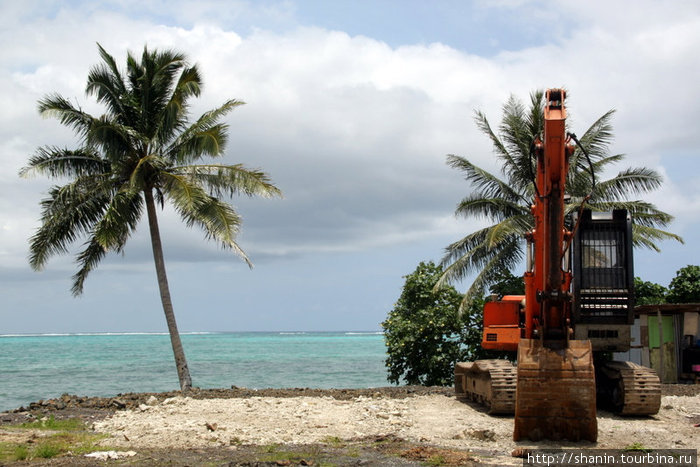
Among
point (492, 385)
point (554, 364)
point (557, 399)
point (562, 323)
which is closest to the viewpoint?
point (557, 399)

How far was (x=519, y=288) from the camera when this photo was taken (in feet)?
79.3

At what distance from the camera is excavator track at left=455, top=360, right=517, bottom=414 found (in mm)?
13781

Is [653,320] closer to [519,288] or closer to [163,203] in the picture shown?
[519,288]

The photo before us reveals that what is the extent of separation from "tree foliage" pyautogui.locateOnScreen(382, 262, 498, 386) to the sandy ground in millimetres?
6809

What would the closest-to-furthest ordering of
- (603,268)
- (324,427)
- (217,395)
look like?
1. (603,268)
2. (324,427)
3. (217,395)

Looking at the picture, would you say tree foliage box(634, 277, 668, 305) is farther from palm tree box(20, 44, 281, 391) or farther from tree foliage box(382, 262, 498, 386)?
palm tree box(20, 44, 281, 391)

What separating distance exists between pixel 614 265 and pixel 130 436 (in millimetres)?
8232

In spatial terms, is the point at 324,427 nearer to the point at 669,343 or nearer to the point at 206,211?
the point at 206,211

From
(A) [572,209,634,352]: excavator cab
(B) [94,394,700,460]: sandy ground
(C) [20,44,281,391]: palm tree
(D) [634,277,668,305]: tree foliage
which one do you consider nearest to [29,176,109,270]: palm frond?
(C) [20,44,281,391]: palm tree

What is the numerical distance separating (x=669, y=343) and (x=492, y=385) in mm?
11642

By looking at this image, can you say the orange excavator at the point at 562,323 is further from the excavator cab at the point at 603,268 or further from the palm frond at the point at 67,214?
the palm frond at the point at 67,214

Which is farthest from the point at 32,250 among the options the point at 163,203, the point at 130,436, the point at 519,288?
the point at 519,288

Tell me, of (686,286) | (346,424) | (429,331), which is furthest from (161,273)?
(686,286)

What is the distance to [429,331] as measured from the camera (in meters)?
23.3
